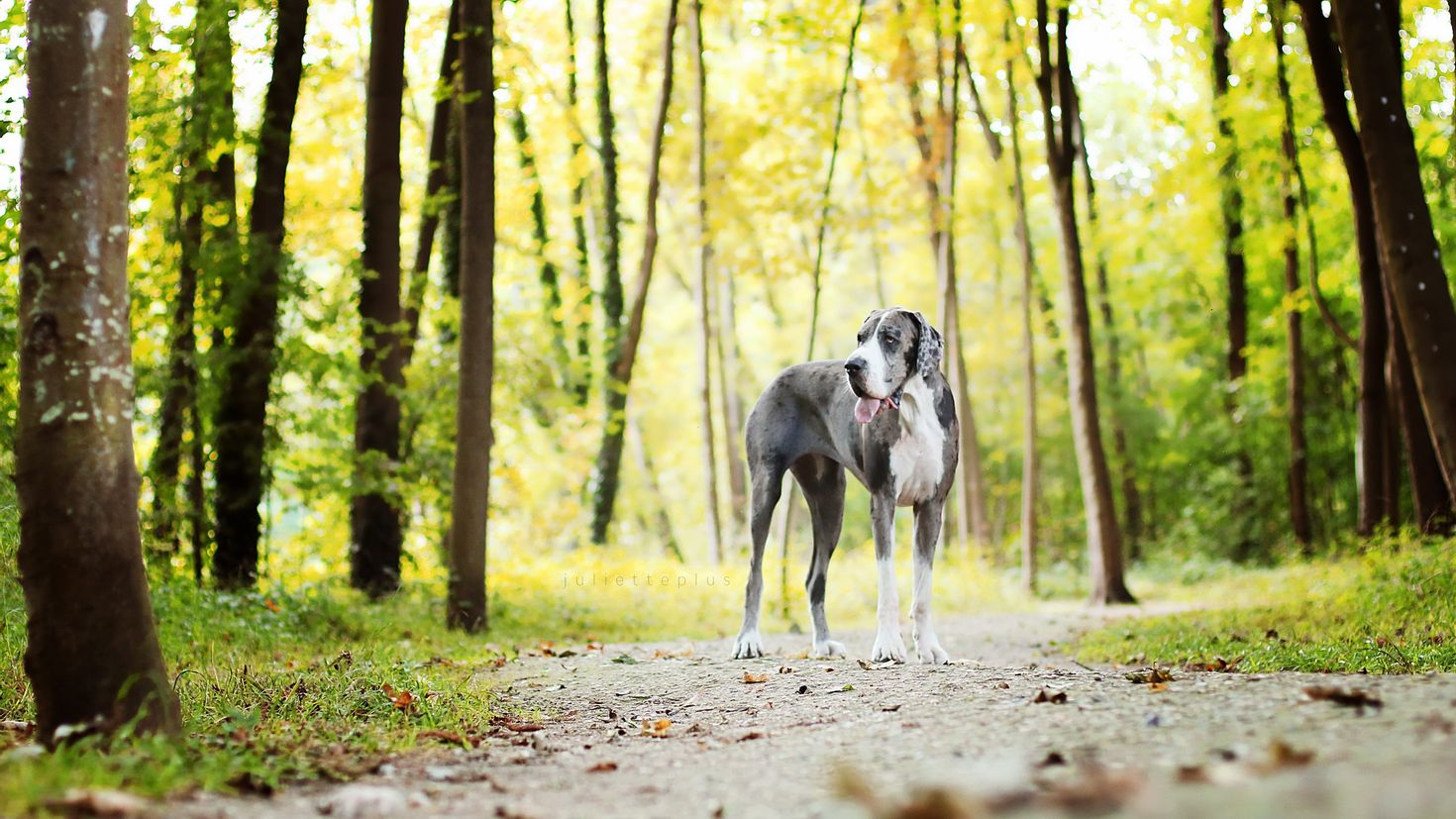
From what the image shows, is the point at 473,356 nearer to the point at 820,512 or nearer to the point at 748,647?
the point at 820,512

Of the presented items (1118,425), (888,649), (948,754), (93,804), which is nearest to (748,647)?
(888,649)

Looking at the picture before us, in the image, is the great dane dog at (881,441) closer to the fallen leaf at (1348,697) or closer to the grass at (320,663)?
the grass at (320,663)

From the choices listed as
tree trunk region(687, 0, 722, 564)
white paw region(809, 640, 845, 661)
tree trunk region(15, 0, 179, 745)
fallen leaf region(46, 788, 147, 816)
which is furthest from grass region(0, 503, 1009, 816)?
tree trunk region(687, 0, 722, 564)

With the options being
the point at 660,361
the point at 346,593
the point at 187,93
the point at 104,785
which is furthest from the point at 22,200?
the point at 660,361

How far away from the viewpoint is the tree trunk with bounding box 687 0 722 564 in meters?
18.8

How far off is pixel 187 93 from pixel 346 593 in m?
5.18

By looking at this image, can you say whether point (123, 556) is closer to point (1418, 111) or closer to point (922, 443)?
point (922, 443)

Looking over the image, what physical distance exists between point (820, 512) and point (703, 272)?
1134 centimetres

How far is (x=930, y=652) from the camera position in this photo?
7637mm

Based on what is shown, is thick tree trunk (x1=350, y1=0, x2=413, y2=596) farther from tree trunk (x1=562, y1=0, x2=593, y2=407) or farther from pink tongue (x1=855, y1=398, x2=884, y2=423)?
pink tongue (x1=855, y1=398, x2=884, y2=423)

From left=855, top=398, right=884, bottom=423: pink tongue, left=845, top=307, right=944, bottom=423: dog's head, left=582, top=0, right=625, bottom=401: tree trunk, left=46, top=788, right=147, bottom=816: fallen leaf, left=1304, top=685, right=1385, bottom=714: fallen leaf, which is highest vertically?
left=582, top=0, right=625, bottom=401: tree trunk

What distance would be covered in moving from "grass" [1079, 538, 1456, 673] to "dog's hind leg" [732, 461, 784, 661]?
2.91 m

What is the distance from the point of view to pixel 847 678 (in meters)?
6.62

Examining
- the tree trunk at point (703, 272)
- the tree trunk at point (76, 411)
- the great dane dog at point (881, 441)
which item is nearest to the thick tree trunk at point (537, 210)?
the tree trunk at point (703, 272)
